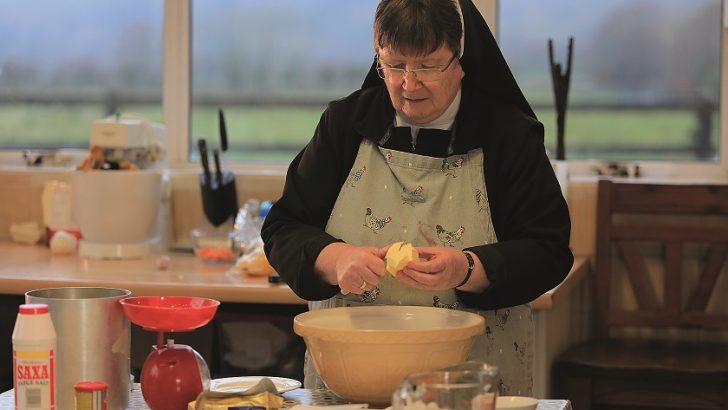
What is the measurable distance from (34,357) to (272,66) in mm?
2467

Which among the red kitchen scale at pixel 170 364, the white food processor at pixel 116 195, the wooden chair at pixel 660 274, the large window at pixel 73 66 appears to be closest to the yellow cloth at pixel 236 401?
the red kitchen scale at pixel 170 364

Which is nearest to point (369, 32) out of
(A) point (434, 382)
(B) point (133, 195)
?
(B) point (133, 195)

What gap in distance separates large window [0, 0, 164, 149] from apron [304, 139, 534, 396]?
2137 millimetres

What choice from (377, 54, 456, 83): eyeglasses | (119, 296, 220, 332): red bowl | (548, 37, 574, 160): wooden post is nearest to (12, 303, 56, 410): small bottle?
(119, 296, 220, 332): red bowl

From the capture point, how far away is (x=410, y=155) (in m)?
1.78

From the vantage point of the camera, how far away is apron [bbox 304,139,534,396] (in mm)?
1744

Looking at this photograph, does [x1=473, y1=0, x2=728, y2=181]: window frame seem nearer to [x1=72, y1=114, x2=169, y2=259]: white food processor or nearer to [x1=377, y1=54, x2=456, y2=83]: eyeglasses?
[x1=72, y1=114, x2=169, y2=259]: white food processor

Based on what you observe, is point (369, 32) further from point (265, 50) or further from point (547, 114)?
point (547, 114)

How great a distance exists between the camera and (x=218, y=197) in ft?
10.8

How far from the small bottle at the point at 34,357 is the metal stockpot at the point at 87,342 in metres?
0.08

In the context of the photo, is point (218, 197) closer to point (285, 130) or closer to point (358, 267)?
point (285, 130)

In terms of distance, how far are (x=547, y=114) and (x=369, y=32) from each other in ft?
2.11

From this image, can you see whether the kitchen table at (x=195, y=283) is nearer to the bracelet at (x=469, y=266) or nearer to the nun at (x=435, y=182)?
the nun at (x=435, y=182)

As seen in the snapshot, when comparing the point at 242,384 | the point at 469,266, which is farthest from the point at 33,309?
the point at 469,266
